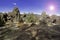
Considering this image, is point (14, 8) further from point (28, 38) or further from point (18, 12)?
point (28, 38)

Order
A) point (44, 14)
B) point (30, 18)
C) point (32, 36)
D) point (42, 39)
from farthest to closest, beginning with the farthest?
point (44, 14) < point (30, 18) < point (32, 36) < point (42, 39)

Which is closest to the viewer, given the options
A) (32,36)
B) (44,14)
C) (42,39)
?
(42,39)

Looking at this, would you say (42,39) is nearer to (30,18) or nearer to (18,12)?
(30,18)

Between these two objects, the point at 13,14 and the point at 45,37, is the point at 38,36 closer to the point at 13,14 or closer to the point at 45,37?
the point at 45,37

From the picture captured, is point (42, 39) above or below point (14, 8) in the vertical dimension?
below

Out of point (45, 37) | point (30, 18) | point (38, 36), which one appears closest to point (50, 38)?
point (45, 37)

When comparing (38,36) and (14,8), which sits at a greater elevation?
(14,8)

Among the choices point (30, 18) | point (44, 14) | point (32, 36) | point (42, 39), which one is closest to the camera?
point (42, 39)

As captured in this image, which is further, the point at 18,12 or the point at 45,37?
the point at 18,12

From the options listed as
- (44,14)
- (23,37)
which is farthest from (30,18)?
(23,37)

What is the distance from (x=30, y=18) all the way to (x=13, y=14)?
13.6m

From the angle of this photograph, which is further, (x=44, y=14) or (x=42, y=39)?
(x=44, y=14)

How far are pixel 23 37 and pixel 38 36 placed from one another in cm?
161

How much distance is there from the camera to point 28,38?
10375mm
